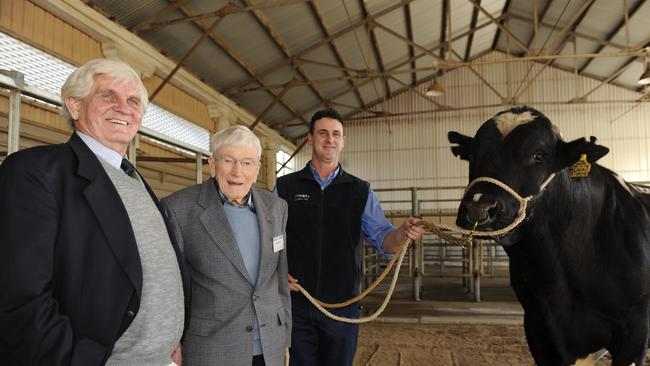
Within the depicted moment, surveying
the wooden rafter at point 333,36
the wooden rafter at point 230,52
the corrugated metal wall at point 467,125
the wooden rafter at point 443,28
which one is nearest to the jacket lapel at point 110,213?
the wooden rafter at point 230,52

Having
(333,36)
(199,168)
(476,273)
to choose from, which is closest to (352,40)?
(333,36)

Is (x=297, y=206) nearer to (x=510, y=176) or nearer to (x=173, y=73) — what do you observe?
(x=510, y=176)

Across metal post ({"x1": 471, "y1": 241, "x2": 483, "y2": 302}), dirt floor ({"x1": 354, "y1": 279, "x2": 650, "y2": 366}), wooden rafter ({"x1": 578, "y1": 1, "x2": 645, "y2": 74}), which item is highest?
wooden rafter ({"x1": 578, "y1": 1, "x2": 645, "y2": 74})

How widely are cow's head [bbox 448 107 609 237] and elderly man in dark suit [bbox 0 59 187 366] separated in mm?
1262

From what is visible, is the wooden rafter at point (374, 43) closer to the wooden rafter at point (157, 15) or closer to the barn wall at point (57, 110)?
the barn wall at point (57, 110)

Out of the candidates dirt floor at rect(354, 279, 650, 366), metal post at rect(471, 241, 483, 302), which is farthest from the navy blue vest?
metal post at rect(471, 241, 483, 302)

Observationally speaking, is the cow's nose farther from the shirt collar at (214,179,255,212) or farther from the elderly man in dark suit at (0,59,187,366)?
the elderly man in dark suit at (0,59,187,366)

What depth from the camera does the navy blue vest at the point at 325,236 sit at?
2.46 m

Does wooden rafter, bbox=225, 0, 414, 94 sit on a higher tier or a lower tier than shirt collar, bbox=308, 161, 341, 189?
higher

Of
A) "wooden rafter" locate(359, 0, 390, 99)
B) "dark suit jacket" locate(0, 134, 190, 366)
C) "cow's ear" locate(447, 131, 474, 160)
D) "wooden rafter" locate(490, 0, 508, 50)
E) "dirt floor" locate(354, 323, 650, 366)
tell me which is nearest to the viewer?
"dark suit jacket" locate(0, 134, 190, 366)

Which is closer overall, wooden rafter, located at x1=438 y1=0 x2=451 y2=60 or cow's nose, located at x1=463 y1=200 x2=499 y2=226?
cow's nose, located at x1=463 y1=200 x2=499 y2=226

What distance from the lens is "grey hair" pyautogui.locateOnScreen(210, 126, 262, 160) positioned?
5.89 ft

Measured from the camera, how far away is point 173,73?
31.0 feet

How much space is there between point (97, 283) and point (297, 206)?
4.68 feet
